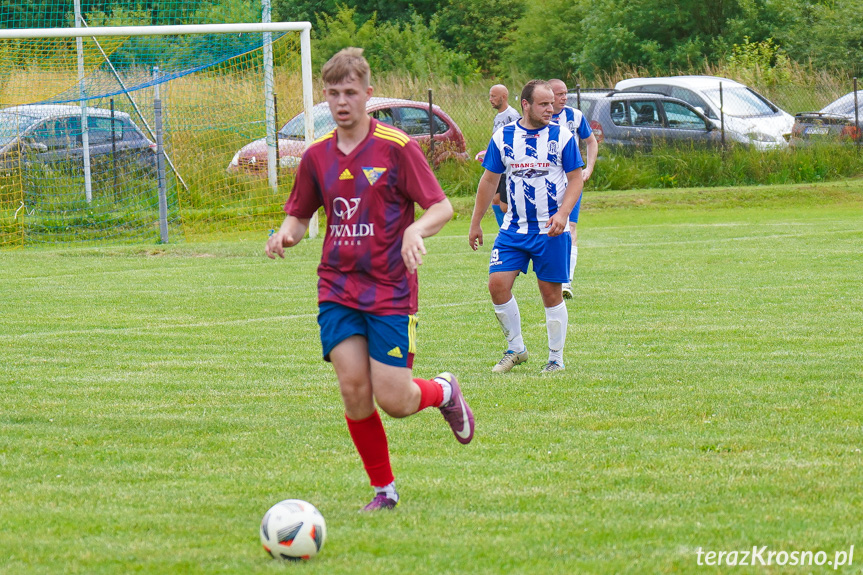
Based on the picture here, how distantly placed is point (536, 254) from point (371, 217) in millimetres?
3194

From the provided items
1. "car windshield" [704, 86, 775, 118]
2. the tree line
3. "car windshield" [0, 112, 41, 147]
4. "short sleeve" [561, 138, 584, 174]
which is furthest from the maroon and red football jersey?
the tree line

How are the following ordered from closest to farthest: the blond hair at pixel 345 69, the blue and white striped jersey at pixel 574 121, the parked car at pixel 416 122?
the blond hair at pixel 345 69 → the blue and white striped jersey at pixel 574 121 → the parked car at pixel 416 122

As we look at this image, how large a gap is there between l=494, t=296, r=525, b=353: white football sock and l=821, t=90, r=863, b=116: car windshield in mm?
19073

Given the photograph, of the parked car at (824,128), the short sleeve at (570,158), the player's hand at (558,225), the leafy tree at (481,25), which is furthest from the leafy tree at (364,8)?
the player's hand at (558,225)

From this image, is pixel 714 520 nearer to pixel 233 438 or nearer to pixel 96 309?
pixel 233 438

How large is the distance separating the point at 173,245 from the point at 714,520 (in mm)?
13738

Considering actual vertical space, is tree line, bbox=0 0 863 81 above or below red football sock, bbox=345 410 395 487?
above

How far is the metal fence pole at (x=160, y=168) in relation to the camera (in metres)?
16.9

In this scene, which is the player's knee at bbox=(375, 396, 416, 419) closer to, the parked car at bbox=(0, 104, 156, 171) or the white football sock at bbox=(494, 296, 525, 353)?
the white football sock at bbox=(494, 296, 525, 353)

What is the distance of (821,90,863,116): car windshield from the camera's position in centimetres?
2480

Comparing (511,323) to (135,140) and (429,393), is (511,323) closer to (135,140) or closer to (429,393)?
(429,393)

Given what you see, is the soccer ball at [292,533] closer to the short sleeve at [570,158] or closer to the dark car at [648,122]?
the short sleeve at [570,158]

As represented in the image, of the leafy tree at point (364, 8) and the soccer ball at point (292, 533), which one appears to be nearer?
the soccer ball at point (292, 533)

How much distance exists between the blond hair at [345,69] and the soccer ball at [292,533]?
162 cm
